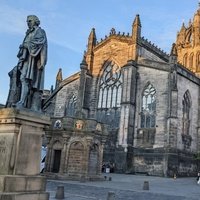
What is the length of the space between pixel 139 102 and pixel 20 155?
92.1 ft

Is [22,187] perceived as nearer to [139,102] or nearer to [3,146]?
[3,146]

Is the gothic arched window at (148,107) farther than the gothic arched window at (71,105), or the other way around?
the gothic arched window at (71,105)

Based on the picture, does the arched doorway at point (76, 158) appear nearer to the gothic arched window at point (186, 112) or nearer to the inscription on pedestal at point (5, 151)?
the gothic arched window at point (186, 112)

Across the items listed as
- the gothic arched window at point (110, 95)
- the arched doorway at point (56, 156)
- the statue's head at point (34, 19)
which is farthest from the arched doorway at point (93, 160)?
the statue's head at point (34, 19)

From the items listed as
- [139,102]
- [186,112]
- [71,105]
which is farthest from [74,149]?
[71,105]

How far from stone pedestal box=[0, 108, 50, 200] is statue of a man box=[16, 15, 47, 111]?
18.2 inches

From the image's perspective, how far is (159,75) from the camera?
32.6 metres

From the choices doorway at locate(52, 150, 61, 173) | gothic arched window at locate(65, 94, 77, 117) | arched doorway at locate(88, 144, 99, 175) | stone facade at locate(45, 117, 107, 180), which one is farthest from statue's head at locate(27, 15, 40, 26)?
gothic arched window at locate(65, 94, 77, 117)

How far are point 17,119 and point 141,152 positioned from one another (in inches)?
1053

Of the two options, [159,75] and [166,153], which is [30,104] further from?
[159,75]

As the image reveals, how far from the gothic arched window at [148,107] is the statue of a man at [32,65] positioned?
26086mm

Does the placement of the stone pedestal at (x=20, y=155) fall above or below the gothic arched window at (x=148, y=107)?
below

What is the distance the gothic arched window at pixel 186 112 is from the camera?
32.8 meters

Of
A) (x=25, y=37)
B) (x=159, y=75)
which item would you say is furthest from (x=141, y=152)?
(x=25, y=37)
